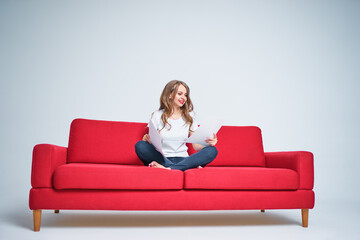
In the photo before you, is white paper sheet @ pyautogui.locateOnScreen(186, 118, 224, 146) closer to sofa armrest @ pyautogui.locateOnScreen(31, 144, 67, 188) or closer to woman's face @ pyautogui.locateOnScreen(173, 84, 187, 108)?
woman's face @ pyautogui.locateOnScreen(173, 84, 187, 108)

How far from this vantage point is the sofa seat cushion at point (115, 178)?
225cm

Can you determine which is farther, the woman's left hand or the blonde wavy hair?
the blonde wavy hair

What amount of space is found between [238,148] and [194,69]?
148cm

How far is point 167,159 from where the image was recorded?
2.61 metres

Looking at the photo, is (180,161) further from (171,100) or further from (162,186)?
(171,100)

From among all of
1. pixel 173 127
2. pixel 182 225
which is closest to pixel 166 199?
pixel 182 225

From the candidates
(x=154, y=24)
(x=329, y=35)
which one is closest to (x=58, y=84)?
(x=154, y=24)

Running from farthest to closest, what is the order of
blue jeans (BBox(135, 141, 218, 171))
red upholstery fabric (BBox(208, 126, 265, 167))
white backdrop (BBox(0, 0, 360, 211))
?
white backdrop (BBox(0, 0, 360, 211)) < red upholstery fabric (BBox(208, 126, 265, 167)) < blue jeans (BBox(135, 141, 218, 171))

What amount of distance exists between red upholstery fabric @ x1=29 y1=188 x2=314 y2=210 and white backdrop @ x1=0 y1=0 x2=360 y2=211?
162 cm

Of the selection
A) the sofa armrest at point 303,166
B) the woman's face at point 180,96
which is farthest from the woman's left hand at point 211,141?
the sofa armrest at point 303,166

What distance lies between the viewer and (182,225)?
256 centimetres

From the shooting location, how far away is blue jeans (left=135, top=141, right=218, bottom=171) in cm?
249

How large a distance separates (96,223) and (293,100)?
2.81 metres

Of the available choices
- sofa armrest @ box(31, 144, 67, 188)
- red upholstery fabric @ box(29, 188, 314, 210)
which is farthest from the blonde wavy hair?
sofa armrest @ box(31, 144, 67, 188)
